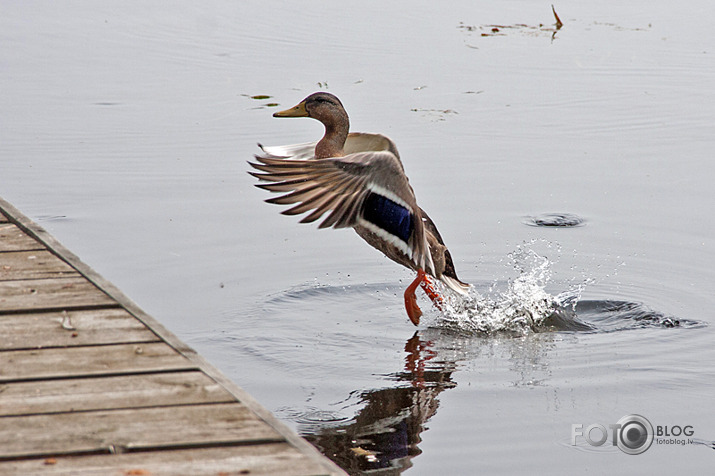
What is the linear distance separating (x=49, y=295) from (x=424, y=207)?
3.81 m

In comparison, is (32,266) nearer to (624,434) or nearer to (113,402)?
(113,402)

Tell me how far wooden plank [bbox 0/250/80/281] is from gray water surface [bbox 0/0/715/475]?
1.02 metres

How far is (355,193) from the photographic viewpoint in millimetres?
5266

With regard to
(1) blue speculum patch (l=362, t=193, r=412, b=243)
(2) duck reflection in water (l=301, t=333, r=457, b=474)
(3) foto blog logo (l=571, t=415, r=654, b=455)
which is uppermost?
(1) blue speculum patch (l=362, t=193, r=412, b=243)

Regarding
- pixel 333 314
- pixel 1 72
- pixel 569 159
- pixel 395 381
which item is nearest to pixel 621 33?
pixel 569 159

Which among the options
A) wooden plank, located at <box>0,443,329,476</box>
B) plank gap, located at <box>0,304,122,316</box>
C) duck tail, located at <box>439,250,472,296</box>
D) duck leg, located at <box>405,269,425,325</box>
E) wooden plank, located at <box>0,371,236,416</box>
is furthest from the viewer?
duck tail, located at <box>439,250,472,296</box>

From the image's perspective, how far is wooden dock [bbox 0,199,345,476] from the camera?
283 centimetres

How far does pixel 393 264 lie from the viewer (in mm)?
7016

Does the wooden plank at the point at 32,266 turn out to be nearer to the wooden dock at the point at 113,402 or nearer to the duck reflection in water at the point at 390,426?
the wooden dock at the point at 113,402

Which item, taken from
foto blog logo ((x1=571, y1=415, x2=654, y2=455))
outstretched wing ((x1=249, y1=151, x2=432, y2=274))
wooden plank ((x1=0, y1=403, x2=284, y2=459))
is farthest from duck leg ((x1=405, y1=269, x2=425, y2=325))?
wooden plank ((x1=0, y1=403, x2=284, y2=459))

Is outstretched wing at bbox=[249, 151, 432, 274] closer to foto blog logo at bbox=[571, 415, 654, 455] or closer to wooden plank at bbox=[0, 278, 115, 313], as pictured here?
wooden plank at bbox=[0, 278, 115, 313]

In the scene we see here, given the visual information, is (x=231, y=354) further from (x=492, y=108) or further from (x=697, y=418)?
(x=492, y=108)

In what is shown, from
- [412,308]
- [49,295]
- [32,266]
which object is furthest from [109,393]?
[412,308]

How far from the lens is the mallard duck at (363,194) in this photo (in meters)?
5.05
